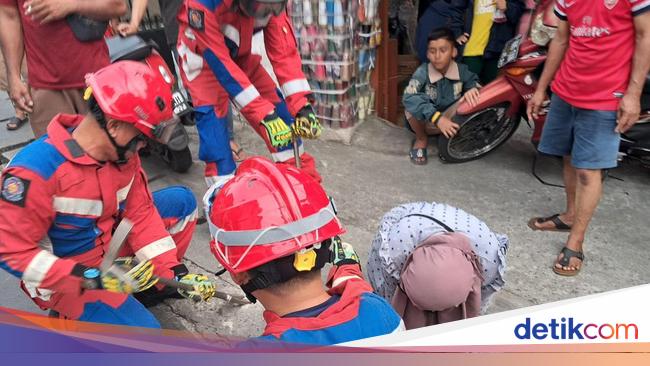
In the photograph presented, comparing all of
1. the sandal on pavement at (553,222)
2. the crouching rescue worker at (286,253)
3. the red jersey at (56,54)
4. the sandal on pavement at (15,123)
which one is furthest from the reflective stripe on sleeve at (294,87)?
the sandal on pavement at (15,123)

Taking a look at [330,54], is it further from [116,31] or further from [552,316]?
[552,316]

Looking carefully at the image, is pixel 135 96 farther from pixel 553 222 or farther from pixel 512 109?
pixel 512 109

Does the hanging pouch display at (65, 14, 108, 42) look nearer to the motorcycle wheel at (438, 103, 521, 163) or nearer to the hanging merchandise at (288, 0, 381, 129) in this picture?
the hanging merchandise at (288, 0, 381, 129)

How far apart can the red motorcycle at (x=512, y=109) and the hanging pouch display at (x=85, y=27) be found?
249cm

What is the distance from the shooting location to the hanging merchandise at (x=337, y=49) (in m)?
4.14

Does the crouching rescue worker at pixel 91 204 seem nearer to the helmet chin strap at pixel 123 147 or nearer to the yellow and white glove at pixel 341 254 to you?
the helmet chin strap at pixel 123 147

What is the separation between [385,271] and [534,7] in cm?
312

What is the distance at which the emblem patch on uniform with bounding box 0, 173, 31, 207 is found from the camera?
1847mm

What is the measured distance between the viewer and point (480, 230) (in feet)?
6.57

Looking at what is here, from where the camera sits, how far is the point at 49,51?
110 inches

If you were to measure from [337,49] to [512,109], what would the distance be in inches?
55.6

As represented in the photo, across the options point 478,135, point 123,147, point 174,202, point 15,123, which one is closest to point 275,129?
point 174,202

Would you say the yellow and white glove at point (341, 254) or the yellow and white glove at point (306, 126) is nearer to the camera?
the yellow and white glove at point (341, 254)

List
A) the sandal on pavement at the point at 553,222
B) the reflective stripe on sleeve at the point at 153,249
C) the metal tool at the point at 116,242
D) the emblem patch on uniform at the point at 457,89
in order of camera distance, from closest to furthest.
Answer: the metal tool at the point at 116,242
the reflective stripe on sleeve at the point at 153,249
the sandal on pavement at the point at 553,222
the emblem patch on uniform at the point at 457,89
